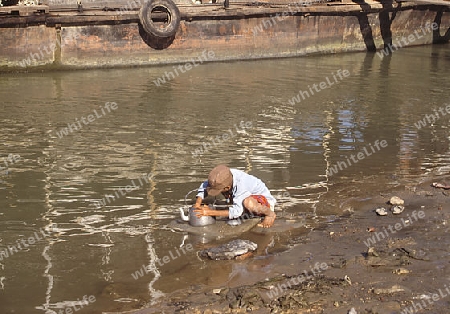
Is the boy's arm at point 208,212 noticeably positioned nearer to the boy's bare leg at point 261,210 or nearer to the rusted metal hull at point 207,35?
the boy's bare leg at point 261,210

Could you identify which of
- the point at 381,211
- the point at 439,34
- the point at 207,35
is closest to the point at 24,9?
the point at 207,35

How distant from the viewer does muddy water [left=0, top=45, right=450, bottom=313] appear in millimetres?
6500

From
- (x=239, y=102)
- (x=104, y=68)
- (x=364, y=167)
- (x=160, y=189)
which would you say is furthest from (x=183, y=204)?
(x=104, y=68)

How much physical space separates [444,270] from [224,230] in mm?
2495

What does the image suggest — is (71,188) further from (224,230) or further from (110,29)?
(110,29)

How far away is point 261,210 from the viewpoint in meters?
7.46

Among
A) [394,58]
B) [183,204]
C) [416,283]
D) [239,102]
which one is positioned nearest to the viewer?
[416,283]

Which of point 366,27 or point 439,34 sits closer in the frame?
point 366,27

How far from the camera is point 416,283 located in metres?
5.63

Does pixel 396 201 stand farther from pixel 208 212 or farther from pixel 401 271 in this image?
pixel 208 212

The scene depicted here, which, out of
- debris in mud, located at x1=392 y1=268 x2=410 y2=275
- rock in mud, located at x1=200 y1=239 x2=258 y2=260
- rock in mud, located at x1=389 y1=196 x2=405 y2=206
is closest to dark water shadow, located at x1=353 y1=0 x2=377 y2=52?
rock in mud, located at x1=389 y1=196 x2=405 y2=206

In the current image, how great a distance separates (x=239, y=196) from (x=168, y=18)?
12.8 metres

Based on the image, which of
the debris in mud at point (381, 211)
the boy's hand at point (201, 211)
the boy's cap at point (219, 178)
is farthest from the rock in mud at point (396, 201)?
the boy's hand at point (201, 211)

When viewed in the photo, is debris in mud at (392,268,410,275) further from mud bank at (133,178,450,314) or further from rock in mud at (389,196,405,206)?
rock in mud at (389,196,405,206)
